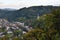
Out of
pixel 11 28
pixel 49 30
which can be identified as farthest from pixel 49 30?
pixel 11 28

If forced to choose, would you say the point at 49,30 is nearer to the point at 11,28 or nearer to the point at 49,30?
the point at 49,30

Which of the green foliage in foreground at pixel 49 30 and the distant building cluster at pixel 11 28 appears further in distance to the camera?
the distant building cluster at pixel 11 28

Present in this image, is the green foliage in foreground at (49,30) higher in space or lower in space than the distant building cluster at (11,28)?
higher

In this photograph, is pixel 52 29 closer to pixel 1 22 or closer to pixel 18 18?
pixel 18 18

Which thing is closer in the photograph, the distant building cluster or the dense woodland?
the dense woodland

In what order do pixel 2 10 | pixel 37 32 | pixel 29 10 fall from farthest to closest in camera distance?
pixel 29 10 < pixel 2 10 < pixel 37 32

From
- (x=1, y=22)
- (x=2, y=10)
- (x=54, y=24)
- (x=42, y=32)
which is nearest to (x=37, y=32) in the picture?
(x=42, y=32)

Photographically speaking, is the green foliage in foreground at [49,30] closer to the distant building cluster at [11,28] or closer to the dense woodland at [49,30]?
the dense woodland at [49,30]

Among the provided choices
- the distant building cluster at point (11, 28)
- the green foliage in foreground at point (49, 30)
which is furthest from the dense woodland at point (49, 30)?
the distant building cluster at point (11, 28)

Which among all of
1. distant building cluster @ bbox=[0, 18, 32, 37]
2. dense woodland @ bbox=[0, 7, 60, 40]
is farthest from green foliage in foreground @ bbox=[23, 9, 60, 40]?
distant building cluster @ bbox=[0, 18, 32, 37]

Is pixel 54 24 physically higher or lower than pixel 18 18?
higher

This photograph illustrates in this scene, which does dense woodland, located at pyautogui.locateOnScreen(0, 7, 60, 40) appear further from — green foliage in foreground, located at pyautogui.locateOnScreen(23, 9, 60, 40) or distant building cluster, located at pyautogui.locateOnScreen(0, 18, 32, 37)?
distant building cluster, located at pyautogui.locateOnScreen(0, 18, 32, 37)
